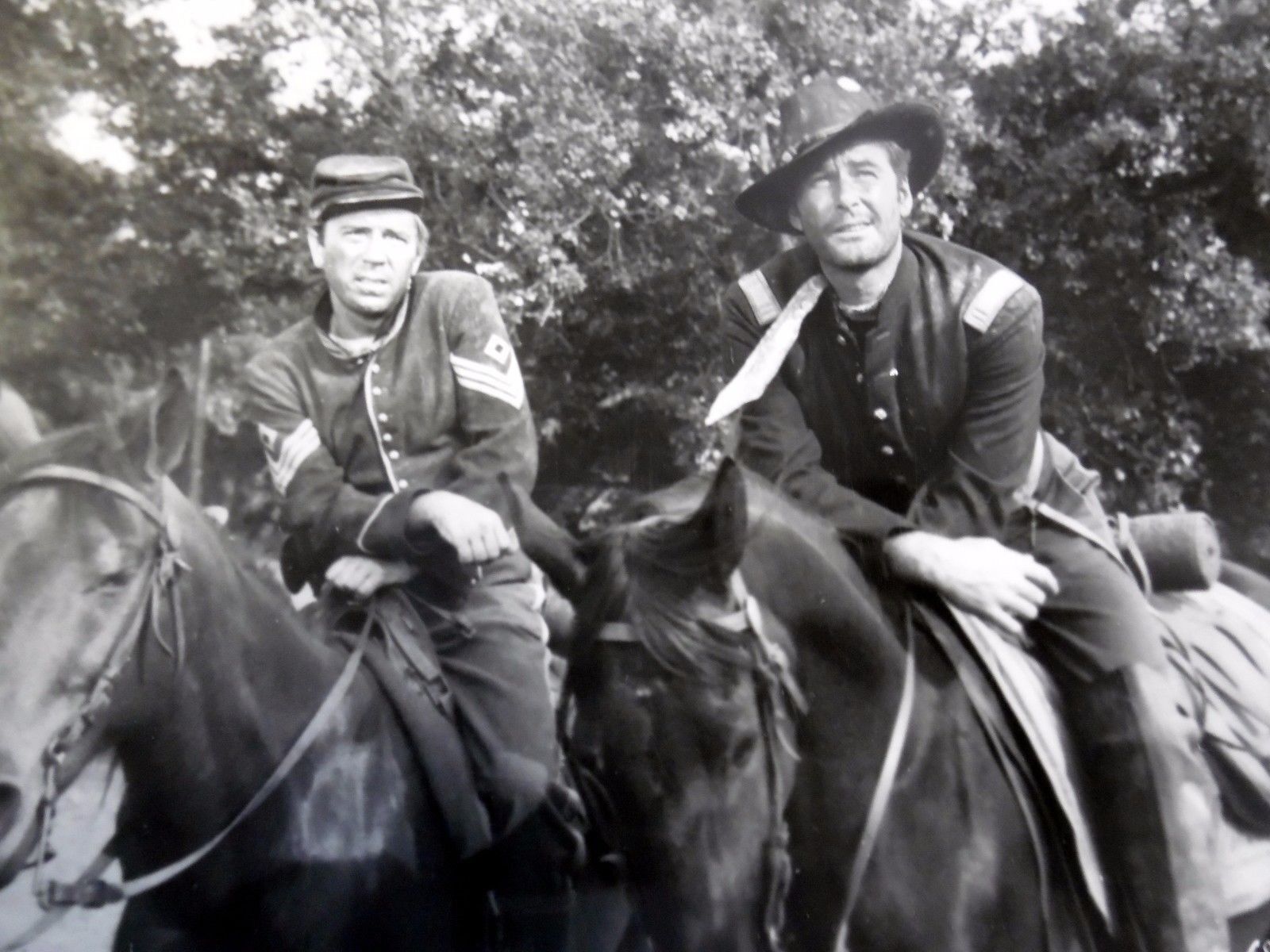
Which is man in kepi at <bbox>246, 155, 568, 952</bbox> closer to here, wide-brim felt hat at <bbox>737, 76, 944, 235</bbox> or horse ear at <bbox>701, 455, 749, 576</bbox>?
wide-brim felt hat at <bbox>737, 76, 944, 235</bbox>

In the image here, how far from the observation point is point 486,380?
2924 millimetres

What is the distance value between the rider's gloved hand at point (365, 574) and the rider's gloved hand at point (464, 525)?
0.10 meters

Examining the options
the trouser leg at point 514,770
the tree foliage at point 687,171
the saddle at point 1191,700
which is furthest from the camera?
the tree foliage at point 687,171

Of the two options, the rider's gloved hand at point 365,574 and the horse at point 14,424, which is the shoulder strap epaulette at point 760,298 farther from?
the horse at point 14,424

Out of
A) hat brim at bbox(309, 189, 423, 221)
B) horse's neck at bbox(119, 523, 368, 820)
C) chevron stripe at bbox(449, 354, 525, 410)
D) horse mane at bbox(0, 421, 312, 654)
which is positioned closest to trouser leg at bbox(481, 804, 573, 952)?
horse's neck at bbox(119, 523, 368, 820)

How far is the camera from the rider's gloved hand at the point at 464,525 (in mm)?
2740

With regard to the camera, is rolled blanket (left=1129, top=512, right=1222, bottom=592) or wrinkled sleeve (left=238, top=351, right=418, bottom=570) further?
wrinkled sleeve (left=238, top=351, right=418, bottom=570)

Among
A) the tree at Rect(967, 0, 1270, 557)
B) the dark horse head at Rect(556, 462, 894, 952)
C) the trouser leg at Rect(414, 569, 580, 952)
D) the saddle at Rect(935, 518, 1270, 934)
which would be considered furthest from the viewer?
the tree at Rect(967, 0, 1270, 557)

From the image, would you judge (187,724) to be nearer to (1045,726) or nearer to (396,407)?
(396,407)

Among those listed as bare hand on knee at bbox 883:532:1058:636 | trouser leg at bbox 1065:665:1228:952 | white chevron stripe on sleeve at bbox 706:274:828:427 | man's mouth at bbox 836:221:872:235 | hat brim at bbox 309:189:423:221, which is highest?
hat brim at bbox 309:189:423:221

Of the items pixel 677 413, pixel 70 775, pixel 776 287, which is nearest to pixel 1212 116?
pixel 776 287

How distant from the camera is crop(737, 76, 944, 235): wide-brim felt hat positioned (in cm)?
271

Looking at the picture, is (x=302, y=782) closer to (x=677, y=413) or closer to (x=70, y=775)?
(x=70, y=775)

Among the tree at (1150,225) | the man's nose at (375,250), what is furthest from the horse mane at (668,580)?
the tree at (1150,225)
